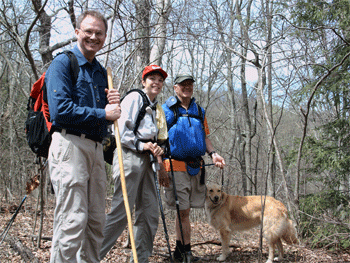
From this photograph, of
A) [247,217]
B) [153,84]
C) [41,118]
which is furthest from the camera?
[247,217]

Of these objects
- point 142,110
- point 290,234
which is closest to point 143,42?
point 142,110

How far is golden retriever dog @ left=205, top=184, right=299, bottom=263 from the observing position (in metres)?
4.73

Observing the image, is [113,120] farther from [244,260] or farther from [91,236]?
[244,260]

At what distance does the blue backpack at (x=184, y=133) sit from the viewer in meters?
4.20

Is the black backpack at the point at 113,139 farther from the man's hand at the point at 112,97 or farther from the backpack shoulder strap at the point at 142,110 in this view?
the man's hand at the point at 112,97

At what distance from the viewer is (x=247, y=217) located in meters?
5.12

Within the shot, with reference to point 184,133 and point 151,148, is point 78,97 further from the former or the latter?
point 184,133

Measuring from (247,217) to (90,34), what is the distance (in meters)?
3.89

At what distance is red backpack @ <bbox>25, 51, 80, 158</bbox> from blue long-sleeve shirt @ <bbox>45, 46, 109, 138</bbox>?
1.9 inches

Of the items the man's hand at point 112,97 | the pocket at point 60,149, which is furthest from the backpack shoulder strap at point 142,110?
the pocket at point 60,149

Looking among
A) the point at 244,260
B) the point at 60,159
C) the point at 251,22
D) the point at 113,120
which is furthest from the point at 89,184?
the point at 251,22

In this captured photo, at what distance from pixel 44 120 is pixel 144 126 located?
117 centimetres

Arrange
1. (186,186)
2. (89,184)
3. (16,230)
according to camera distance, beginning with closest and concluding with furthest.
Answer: (89,184) → (186,186) → (16,230)

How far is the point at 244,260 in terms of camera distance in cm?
457
